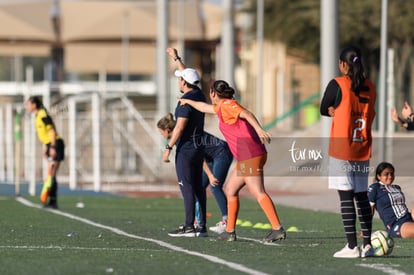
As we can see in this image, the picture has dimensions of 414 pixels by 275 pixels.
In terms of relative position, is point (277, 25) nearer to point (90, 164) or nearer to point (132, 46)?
point (90, 164)

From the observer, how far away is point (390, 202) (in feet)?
52.7

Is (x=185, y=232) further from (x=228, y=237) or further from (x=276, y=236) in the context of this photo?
(x=276, y=236)

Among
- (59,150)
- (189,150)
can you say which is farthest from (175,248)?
(59,150)

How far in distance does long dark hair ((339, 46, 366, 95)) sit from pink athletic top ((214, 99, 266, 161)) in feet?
7.09

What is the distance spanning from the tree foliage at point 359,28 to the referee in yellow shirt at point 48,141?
28080 mm

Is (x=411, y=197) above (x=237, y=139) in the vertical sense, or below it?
below

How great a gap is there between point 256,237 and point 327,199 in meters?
12.8

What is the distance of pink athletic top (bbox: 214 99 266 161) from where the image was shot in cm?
1521

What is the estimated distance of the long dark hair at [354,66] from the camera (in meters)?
13.2

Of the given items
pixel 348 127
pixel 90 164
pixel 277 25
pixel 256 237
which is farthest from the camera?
pixel 277 25

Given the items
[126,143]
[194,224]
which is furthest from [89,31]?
[194,224]

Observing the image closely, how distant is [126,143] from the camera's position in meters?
43.2

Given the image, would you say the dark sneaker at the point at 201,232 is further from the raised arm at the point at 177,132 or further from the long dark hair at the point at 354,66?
the long dark hair at the point at 354,66

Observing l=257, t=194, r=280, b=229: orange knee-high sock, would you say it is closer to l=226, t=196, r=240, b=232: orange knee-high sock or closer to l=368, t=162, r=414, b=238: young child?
l=226, t=196, r=240, b=232: orange knee-high sock
